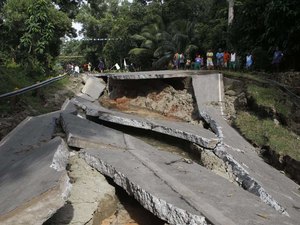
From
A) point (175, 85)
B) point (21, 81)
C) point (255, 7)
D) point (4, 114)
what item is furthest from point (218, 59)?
point (4, 114)

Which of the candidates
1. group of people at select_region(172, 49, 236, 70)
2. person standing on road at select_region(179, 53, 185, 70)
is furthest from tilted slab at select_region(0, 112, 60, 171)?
person standing on road at select_region(179, 53, 185, 70)

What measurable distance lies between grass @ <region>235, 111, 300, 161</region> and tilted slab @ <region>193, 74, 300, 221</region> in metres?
0.31

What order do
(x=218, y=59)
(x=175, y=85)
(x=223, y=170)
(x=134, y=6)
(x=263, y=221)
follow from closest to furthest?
1. (x=263, y=221)
2. (x=223, y=170)
3. (x=175, y=85)
4. (x=218, y=59)
5. (x=134, y=6)

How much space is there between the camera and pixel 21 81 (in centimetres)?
1337

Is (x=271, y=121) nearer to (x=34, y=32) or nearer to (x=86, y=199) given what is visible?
(x=86, y=199)

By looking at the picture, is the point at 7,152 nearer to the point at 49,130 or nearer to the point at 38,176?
the point at 49,130

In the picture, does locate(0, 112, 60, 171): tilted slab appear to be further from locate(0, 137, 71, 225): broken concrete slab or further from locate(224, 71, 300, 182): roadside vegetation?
locate(224, 71, 300, 182): roadside vegetation

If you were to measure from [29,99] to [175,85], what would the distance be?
5.90 meters

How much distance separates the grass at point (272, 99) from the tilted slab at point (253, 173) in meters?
1.27

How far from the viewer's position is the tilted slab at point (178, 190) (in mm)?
4379

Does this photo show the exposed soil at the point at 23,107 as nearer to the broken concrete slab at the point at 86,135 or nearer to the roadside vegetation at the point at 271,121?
the broken concrete slab at the point at 86,135

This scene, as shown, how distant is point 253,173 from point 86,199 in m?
3.10

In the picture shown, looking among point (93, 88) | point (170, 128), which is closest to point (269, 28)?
point (93, 88)

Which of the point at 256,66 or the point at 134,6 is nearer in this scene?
the point at 256,66
